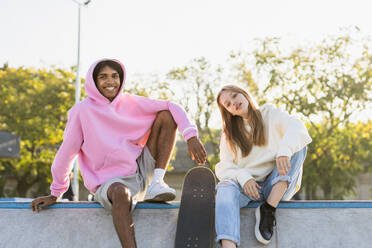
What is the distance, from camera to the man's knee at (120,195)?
3.04 metres

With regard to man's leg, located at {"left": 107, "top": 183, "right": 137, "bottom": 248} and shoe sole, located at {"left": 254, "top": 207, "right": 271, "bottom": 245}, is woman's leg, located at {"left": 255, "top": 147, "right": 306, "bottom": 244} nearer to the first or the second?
shoe sole, located at {"left": 254, "top": 207, "right": 271, "bottom": 245}

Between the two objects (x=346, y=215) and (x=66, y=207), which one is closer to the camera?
(x=346, y=215)

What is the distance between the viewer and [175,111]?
3518 mm

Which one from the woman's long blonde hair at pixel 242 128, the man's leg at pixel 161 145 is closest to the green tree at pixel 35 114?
the man's leg at pixel 161 145

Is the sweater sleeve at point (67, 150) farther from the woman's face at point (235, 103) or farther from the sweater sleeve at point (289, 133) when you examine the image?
the sweater sleeve at point (289, 133)

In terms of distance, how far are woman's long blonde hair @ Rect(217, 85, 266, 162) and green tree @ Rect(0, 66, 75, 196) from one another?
54.8 ft

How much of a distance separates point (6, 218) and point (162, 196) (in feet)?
4.33

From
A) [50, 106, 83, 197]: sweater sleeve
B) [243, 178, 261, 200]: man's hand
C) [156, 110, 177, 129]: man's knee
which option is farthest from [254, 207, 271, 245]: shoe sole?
[50, 106, 83, 197]: sweater sleeve

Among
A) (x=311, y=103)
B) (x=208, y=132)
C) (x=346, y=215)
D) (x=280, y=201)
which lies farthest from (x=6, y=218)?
(x=208, y=132)

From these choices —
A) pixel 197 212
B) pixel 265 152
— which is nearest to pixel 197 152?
pixel 197 212

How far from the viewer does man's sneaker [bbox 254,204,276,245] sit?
3000 mm

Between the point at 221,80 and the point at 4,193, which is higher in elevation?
the point at 221,80

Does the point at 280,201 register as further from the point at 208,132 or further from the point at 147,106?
the point at 208,132

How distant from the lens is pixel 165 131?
11.7ft
